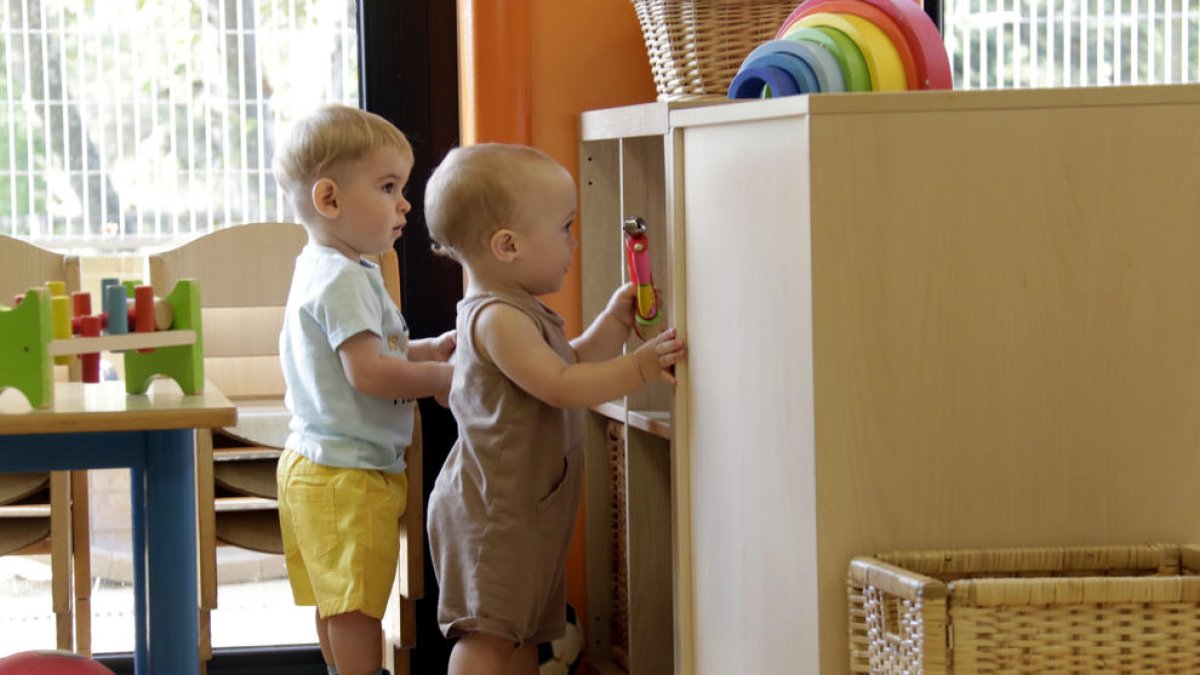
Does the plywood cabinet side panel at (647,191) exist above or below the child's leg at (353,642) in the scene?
above

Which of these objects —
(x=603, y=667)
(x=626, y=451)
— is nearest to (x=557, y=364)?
(x=626, y=451)

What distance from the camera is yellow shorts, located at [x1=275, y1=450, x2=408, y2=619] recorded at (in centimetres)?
218

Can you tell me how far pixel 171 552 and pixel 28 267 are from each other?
0.93 m

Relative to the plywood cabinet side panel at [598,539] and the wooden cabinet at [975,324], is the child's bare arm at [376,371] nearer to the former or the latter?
the plywood cabinet side panel at [598,539]

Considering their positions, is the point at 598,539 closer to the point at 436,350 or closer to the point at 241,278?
the point at 436,350

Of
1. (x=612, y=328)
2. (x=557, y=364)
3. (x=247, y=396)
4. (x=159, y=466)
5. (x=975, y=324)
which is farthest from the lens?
(x=247, y=396)

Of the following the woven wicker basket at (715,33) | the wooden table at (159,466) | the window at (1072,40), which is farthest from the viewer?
the window at (1072,40)

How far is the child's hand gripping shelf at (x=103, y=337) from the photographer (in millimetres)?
1661

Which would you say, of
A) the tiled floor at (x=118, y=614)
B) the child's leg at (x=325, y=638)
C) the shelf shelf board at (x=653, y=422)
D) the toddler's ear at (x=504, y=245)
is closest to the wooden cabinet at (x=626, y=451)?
the shelf shelf board at (x=653, y=422)

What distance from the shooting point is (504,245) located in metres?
2.01

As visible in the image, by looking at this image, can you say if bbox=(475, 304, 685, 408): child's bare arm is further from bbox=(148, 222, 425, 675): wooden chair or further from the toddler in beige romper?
bbox=(148, 222, 425, 675): wooden chair

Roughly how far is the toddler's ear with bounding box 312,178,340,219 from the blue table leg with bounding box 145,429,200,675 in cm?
51

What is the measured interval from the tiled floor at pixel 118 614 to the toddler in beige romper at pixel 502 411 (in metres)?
0.92

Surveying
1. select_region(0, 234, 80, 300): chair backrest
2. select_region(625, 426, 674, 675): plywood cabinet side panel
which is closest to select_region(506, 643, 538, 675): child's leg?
select_region(625, 426, 674, 675): plywood cabinet side panel
